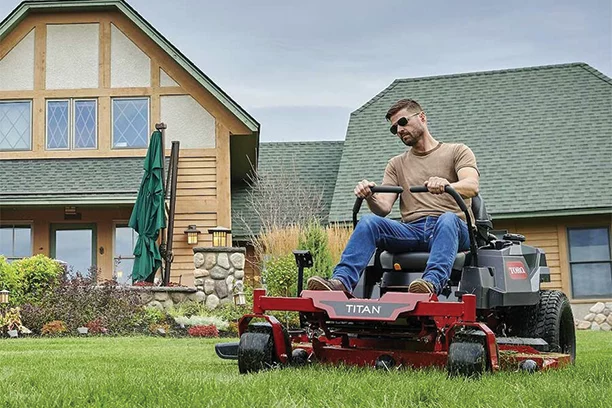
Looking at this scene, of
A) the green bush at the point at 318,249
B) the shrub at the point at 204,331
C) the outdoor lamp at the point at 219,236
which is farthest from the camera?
the outdoor lamp at the point at 219,236

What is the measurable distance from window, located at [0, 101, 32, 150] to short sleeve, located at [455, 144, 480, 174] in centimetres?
1340

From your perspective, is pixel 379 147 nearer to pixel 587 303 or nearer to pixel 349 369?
pixel 587 303

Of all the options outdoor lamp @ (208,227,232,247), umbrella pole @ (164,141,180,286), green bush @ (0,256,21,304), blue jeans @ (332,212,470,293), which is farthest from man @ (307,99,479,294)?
umbrella pole @ (164,141,180,286)

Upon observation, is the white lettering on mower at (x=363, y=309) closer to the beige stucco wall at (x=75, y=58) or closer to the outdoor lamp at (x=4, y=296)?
the outdoor lamp at (x=4, y=296)

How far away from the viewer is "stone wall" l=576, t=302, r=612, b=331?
54.5 feet

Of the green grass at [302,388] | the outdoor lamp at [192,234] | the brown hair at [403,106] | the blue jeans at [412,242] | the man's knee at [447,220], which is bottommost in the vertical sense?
the green grass at [302,388]

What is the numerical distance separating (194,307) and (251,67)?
7.41 metres

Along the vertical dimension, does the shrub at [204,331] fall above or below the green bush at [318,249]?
below

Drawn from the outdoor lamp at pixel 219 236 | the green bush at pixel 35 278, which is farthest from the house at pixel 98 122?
the green bush at pixel 35 278

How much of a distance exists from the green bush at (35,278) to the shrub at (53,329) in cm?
126

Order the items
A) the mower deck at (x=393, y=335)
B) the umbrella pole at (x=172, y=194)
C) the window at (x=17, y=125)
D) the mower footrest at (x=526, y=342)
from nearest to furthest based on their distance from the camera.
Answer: the mower deck at (x=393, y=335)
the mower footrest at (x=526, y=342)
the umbrella pole at (x=172, y=194)
the window at (x=17, y=125)

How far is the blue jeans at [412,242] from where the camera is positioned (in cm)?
489

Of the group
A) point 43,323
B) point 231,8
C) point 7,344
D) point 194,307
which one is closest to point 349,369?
point 7,344

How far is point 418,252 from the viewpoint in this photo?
17.5ft
